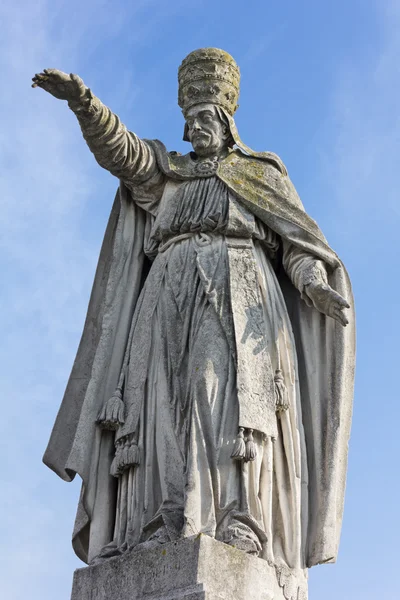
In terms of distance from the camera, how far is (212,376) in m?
9.68

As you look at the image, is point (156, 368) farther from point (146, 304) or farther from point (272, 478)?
point (272, 478)

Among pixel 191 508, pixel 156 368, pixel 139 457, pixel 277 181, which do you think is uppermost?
pixel 277 181

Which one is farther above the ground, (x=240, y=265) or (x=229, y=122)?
(x=229, y=122)

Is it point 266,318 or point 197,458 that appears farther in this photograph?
point 266,318

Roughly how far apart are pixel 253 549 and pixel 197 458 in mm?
841

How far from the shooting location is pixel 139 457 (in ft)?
32.1

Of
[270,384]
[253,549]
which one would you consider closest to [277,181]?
[270,384]

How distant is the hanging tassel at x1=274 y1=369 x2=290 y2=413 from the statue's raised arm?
241 centimetres

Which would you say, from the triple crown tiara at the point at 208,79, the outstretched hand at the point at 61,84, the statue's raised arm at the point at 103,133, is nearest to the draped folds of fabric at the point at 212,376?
the statue's raised arm at the point at 103,133

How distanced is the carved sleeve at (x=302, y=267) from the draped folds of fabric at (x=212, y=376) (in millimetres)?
43

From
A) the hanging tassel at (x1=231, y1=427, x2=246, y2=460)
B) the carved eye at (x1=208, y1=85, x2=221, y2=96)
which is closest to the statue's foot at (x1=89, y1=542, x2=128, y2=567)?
the hanging tassel at (x1=231, y1=427, x2=246, y2=460)

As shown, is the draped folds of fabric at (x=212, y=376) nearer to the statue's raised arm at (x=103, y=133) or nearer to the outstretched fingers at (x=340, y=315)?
the statue's raised arm at (x=103, y=133)

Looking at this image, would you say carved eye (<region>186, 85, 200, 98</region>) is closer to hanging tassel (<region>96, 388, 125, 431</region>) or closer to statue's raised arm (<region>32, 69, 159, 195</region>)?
statue's raised arm (<region>32, 69, 159, 195</region>)

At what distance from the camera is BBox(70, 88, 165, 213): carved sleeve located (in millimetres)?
10438
